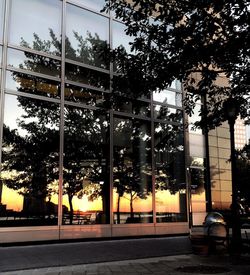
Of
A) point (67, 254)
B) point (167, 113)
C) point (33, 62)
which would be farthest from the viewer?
point (167, 113)

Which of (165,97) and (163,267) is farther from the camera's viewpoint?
(165,97)

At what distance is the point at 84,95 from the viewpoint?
54.2 ft

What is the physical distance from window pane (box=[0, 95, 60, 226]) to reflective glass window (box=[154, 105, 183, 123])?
17.6ft

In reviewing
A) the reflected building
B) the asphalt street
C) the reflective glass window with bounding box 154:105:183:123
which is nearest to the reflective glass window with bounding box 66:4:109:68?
the reflected building

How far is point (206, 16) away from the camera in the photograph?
9.95 m

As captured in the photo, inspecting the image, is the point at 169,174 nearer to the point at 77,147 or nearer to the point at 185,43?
the point at 77,147

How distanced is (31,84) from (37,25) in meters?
2.32

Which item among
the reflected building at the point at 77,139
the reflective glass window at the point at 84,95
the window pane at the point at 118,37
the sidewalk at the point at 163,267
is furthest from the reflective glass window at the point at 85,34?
the sidewalk at the point at 163,267

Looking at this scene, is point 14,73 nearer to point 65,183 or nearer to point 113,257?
point 65,183

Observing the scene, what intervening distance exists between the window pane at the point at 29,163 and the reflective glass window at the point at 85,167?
21.3 inches

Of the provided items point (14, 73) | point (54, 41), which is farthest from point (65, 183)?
point (54, 41)

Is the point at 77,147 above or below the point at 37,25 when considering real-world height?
below

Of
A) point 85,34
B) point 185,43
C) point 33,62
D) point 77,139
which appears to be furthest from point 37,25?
point 185,43

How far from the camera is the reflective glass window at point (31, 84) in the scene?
14602 mm
